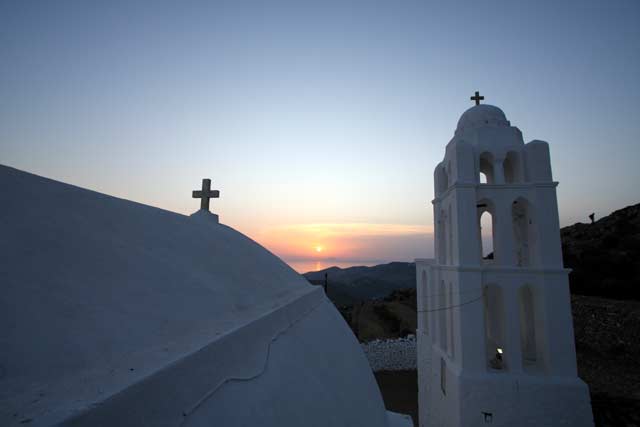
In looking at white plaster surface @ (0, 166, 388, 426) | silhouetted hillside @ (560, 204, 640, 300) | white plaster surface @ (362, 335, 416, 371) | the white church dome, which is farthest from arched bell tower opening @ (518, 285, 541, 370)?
silhouetted hillside @ (560, 204, 640, 300)

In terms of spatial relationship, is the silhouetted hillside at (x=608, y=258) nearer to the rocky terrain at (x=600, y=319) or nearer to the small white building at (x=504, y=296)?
the rocky terrain at (x=600, y=319)

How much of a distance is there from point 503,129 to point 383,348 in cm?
1319

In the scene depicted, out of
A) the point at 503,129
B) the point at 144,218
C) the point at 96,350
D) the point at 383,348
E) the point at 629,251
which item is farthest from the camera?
the point at 629,251

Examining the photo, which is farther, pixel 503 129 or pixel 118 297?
pixel 503 129

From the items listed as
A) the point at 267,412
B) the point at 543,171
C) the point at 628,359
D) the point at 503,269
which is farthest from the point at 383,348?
the point at 267,412

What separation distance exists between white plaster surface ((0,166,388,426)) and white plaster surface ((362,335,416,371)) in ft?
46.9

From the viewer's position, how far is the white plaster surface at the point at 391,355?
16359 mm

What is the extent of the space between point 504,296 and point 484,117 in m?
3.99

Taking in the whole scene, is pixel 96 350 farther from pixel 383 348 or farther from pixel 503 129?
pixel 383 348

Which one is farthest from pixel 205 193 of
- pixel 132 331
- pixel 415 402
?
pixel 415 402

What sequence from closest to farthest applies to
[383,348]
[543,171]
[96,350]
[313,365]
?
1. [96,350]
2. [313,365]
3. [543,171]
4. [383,348]

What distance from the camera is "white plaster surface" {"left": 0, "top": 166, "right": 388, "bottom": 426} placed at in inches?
45.1

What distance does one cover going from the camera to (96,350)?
1.38 m

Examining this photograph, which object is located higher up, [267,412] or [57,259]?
[57,259]
